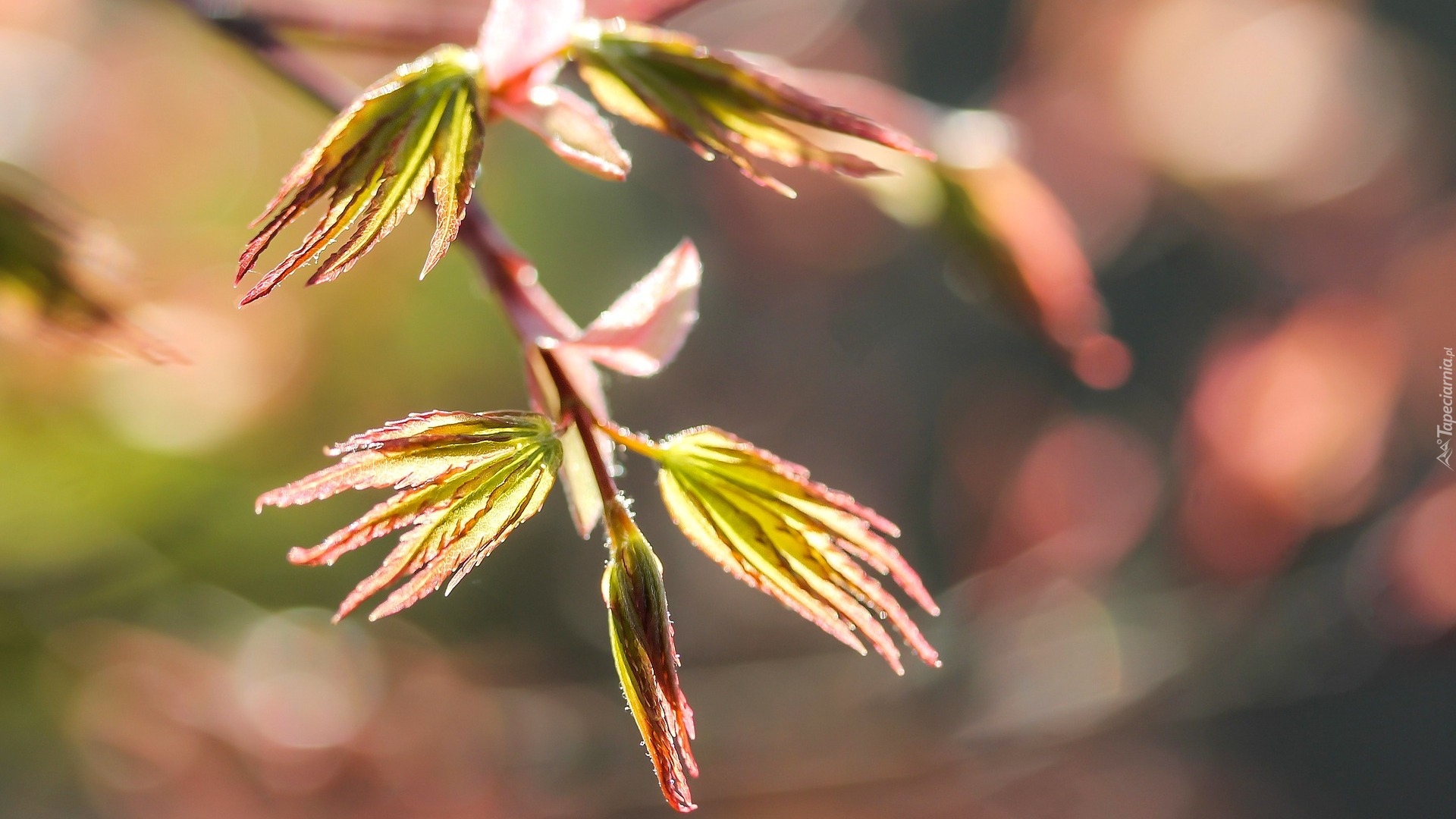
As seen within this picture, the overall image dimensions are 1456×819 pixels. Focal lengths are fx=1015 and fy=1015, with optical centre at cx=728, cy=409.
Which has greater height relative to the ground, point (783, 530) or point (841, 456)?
point (841, 456)

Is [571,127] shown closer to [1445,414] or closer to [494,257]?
[494,257]

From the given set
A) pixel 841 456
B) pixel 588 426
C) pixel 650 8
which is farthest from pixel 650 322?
pixel 841 456

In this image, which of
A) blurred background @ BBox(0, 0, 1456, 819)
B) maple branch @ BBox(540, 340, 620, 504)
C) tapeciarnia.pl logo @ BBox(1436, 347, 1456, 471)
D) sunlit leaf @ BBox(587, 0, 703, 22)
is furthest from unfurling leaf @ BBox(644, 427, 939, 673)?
tapeciarnia.pl logo @ BBox(1436, 347, 1456, 471)

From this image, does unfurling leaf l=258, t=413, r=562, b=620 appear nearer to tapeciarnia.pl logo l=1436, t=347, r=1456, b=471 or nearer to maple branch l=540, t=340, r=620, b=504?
maple branch l=540, t=340, r=620, b=504

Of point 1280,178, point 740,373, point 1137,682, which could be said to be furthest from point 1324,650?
point 740,373

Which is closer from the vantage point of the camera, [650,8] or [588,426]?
[588,426]

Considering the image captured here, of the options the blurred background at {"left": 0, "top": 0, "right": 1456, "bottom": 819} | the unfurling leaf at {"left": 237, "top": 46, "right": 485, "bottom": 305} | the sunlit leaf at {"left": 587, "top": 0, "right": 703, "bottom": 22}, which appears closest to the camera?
the unfurling leaf at {"left": 237, "top": 46, "right": 485, "bottom": 305}
